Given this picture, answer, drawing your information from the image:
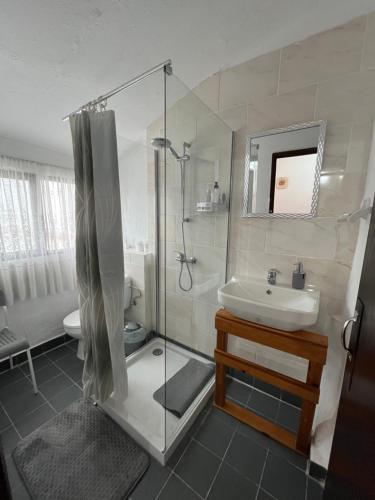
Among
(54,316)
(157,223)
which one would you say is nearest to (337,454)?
(157,223)

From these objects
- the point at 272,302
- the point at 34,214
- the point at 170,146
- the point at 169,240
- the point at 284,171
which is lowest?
the point at 272,302

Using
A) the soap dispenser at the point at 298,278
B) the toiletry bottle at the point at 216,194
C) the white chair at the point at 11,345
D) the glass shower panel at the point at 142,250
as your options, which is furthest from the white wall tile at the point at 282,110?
the white chair at the point at 11,345

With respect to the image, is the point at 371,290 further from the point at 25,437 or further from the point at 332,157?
the point at 25,437

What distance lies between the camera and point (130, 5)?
1032mm

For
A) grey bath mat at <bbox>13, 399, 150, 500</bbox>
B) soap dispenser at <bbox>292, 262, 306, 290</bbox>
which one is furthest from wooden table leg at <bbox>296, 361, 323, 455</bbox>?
grey bath mat at <bbox>13, 399, 150, 500</bbox>

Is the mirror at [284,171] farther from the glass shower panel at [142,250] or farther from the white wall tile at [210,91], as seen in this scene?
the glass shower panel at [142,250]

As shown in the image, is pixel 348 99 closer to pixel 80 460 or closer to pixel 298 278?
pixel 298 278

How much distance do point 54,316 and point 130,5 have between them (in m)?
2.58

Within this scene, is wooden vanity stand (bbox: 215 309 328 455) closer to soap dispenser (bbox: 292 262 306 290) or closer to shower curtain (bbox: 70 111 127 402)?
soap dispenser (bbox: 292 262 306 290)

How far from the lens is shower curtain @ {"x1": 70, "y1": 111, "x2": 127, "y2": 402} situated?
3.85 feet

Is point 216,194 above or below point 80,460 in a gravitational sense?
above

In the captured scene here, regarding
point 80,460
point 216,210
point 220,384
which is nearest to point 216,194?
point 216,210

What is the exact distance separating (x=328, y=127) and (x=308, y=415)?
5.69ft

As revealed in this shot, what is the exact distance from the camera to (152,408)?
5.03 feet
